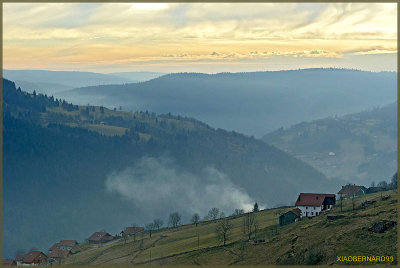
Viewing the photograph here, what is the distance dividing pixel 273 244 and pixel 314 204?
44.6 meters

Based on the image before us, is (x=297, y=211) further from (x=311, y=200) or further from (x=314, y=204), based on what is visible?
(x=311, y=200)

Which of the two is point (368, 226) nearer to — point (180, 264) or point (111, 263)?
point (180, 264)

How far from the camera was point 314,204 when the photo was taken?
17162 cm

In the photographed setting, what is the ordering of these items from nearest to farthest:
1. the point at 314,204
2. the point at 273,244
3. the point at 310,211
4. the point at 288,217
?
the point at 273,244 < the point at 288,217 < the point at 314,204 < the point at 310,211

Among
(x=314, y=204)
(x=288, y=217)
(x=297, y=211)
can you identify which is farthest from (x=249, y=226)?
(x=314, y=204)

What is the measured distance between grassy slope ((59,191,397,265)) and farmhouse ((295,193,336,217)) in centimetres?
495

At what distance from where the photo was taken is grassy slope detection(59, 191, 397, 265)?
107250 millimetres

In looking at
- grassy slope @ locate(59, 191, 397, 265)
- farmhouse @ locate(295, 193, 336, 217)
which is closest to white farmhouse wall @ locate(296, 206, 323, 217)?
farmhouse @ locate(295, 193, 336, 217)

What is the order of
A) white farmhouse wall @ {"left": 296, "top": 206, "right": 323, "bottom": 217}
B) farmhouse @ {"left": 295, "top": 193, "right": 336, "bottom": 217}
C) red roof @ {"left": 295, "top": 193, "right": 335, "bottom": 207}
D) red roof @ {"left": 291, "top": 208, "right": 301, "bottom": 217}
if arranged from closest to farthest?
1. red roof @ {"left": 291, "top": 208, "right": 301, "bottom": 217}
2. white farmhouse wall @ {"left": 296, "top": 206, "right": 323, "bottom": 217}
3. farmhouse @ {"left": 295, "top": 193, "right": 336, "bottom": 217}
4. red roof @ {"left": 295, "top": 193, "right": 335, "bottom": 207}

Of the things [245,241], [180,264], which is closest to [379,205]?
[245,241]

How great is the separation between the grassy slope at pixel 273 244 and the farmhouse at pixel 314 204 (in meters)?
4.95

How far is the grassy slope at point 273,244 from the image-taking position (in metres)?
107

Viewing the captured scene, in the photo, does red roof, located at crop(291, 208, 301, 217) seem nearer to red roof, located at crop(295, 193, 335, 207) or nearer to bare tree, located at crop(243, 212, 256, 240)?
red roof, located at crop(295, 193, 335, 207)

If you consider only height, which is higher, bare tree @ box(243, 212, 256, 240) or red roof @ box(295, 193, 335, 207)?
red roof @ box(295, 193, 335, 207)
